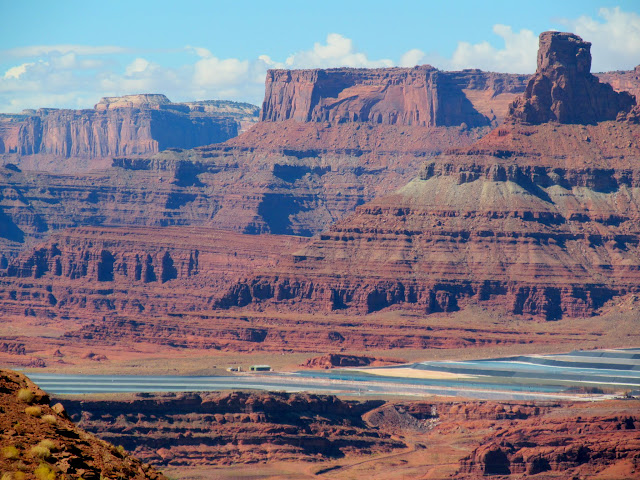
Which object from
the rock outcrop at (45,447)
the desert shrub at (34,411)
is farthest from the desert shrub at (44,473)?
the desert shrub at (34,411)

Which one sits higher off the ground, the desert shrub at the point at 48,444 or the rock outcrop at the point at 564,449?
the desert shrub at the point at 48,444

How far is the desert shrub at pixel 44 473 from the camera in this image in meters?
21.2

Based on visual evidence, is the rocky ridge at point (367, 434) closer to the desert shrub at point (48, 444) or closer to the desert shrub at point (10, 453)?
the desert shrub at point (48, 444)

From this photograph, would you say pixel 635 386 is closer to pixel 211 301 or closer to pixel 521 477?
pixel 521 477

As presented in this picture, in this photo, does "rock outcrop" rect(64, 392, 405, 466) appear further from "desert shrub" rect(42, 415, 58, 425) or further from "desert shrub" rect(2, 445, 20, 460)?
"desert shrub" rect(2, 445, 20, 460)

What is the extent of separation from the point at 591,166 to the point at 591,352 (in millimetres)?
39474

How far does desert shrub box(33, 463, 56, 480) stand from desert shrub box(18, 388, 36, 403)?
4.85 feet

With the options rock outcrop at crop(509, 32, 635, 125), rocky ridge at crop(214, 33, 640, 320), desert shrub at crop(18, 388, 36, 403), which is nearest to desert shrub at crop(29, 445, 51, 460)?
desert shrub at crop(18, 388, 36, 403)

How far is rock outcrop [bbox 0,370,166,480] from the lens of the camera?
21.5 m

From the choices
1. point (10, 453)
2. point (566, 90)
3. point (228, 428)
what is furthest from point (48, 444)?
point (566, 90)

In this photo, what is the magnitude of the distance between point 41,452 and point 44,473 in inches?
15.0

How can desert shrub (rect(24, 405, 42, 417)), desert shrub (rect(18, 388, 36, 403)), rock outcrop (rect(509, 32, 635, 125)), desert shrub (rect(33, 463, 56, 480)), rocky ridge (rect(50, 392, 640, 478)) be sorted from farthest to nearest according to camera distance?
rock outcrop (rect(509, 32, 635, 125)), rocky ridge (rect(50, 392, 640, 478)), desert shrub (rect(18, 388, 36, 403)), desert shrub (rect(24, 405, 42, 417)), desert shrub (rect(33, 463, 56, 480))

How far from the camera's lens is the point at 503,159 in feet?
568

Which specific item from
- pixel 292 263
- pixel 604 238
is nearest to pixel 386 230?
pixel 292 263
